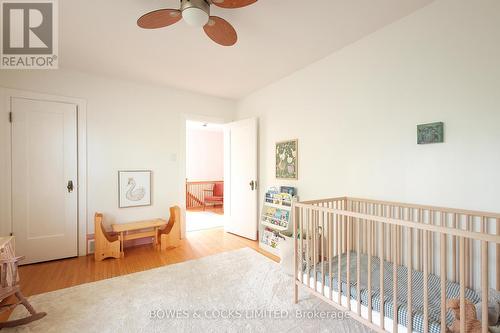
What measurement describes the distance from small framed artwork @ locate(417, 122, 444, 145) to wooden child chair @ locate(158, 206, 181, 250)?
3.04 metres

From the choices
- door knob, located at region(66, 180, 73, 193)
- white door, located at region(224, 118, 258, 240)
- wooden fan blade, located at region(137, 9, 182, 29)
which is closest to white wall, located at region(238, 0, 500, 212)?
white door, located at region(224, 118, 258, 240)

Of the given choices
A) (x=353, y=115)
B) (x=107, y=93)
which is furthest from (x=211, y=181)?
(x=353, y=115)

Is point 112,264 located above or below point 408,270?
below

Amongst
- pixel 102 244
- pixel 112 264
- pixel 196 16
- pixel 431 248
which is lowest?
pixel 112 264

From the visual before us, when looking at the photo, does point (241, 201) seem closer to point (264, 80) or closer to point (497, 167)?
point (264, 80)

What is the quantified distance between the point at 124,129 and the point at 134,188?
0.87 metres

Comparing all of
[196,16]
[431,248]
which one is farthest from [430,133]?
[196,16]

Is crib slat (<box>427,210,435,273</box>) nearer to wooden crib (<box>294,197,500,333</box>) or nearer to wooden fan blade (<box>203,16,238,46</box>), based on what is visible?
wooden crib (<box>294,197,500,333</box>)

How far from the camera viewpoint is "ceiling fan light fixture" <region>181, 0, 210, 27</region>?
1.53m

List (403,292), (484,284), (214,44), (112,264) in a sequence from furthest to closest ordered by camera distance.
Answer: (112,264)
(214,44)
(403,292)
(484,284)

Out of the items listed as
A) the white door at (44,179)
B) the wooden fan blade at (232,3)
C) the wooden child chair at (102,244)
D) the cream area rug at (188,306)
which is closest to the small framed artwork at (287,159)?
the cream area rug at (188,306)

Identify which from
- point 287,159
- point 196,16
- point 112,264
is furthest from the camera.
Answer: point 287,159

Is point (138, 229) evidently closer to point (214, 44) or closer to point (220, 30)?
point (214, 44)

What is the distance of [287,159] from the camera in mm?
3156
